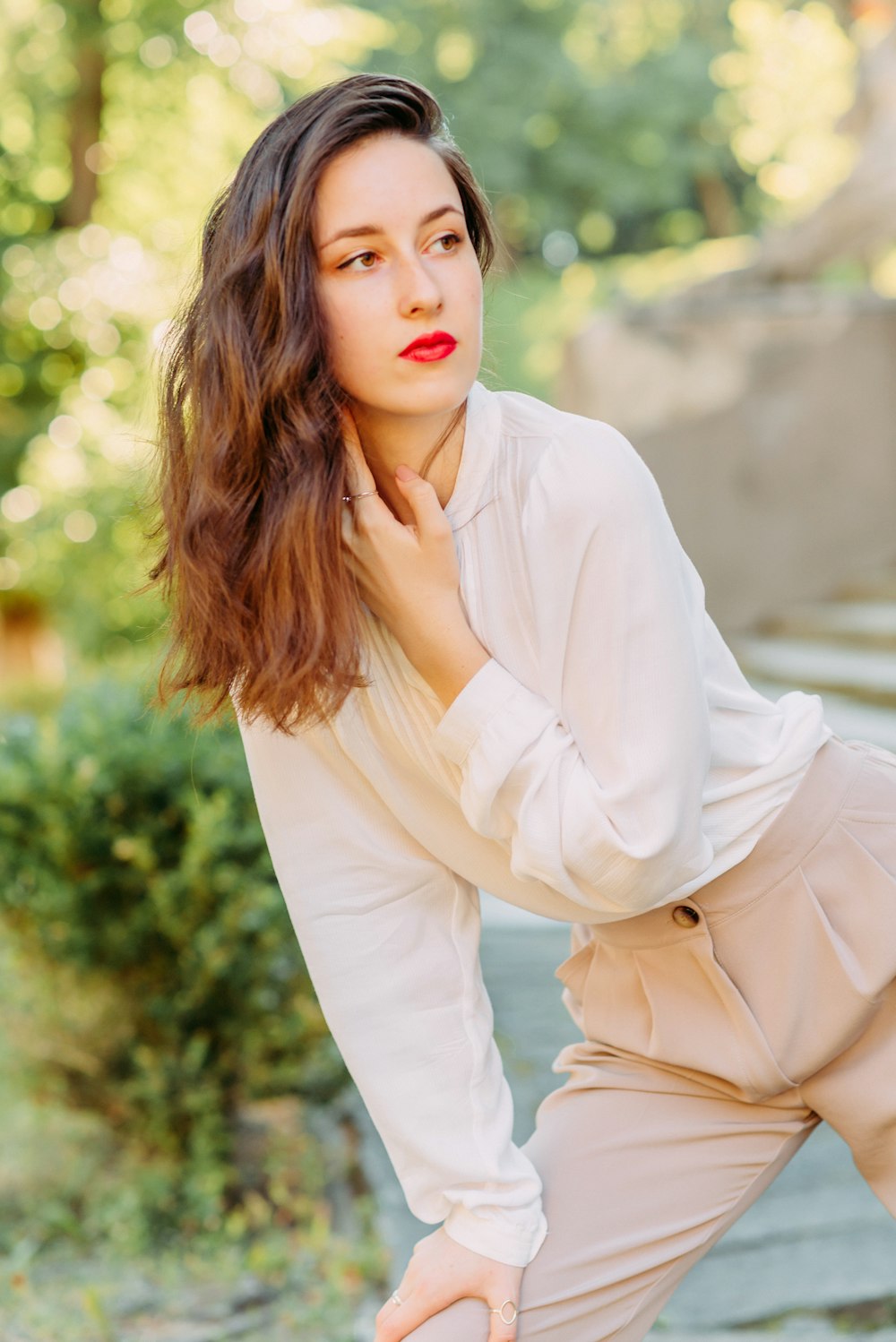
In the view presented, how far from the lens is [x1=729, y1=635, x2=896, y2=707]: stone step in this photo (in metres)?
5.27

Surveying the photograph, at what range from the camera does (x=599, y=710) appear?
138 centimetres

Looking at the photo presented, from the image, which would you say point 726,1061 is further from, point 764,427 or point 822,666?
point 764,427

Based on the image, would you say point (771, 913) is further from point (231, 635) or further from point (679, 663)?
point (231, 635)

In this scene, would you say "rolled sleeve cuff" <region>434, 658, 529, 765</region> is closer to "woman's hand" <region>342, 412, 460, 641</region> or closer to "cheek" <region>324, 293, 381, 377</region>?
"woman's hand" <region>342, 412, 460, 641</region>

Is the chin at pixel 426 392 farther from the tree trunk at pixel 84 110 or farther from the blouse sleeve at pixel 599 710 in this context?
the tree trunk at pixel 84 110

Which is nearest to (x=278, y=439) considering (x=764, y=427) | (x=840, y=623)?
(x=840, y=623)

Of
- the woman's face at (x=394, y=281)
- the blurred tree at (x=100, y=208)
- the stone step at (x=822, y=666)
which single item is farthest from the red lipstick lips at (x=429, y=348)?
the blurred tree at (x=100, y=208)

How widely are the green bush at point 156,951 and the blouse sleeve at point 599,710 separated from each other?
1960 millimetres

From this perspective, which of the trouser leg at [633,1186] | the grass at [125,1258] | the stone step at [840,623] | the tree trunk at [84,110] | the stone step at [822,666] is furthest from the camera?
the tree trunk at [84,110]

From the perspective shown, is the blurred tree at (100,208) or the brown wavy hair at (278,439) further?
the blurred tree at (100,208)

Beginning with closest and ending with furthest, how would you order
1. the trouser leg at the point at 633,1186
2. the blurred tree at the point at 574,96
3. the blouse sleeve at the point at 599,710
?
1. the blouse sleeve at the point at 599,710
2. the trouser leg at the point at 633,1186
3. the blurred tree at the point at 574,96

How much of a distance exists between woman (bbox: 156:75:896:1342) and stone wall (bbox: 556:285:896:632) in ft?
16.9

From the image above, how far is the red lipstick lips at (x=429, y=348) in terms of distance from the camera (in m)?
1.42

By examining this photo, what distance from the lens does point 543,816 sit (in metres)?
1.36
